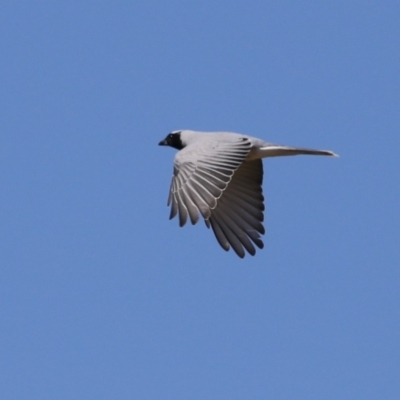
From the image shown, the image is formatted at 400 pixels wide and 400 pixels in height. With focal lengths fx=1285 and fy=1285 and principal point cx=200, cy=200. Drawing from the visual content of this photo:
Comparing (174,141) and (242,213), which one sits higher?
(174,141)

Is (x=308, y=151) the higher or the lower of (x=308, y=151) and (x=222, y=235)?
the higher

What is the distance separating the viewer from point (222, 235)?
16.2 meters

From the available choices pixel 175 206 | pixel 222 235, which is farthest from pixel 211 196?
pixel 222 235

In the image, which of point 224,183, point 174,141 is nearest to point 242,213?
point 224,183

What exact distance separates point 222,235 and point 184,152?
1.30 metres

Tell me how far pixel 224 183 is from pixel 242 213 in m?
1.85

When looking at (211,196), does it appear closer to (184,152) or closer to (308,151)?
(184,152)

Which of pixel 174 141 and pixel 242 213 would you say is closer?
pixel 242 213

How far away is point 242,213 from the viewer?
16.6 m

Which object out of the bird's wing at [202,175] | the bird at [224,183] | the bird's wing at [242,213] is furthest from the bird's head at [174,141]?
the bird's wing at [202,175]

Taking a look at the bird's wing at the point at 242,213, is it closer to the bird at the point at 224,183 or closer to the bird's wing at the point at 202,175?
the bird at the point at 224,183

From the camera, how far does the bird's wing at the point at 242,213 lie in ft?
53.3

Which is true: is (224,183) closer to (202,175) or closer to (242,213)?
(202,175)

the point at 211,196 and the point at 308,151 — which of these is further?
the point at 308,151
